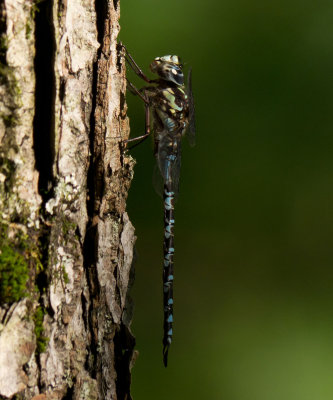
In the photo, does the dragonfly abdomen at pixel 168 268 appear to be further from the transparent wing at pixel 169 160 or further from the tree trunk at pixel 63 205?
the tree trunk at pixel 63 205

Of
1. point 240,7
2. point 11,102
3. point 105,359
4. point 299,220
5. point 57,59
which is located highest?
point 240,7

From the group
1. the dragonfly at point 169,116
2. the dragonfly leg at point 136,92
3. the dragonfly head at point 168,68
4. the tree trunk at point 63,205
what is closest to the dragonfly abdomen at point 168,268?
the dragonfly at point 169,116

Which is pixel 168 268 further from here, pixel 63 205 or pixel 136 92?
pixel 63 205

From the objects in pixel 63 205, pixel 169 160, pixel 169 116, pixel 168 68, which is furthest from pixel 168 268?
pixel 63 205

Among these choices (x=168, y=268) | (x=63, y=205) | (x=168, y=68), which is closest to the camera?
(x=63, y=205)

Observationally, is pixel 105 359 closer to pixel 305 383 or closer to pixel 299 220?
pixel 305 383

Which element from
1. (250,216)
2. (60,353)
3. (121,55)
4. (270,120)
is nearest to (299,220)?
(250,216)
